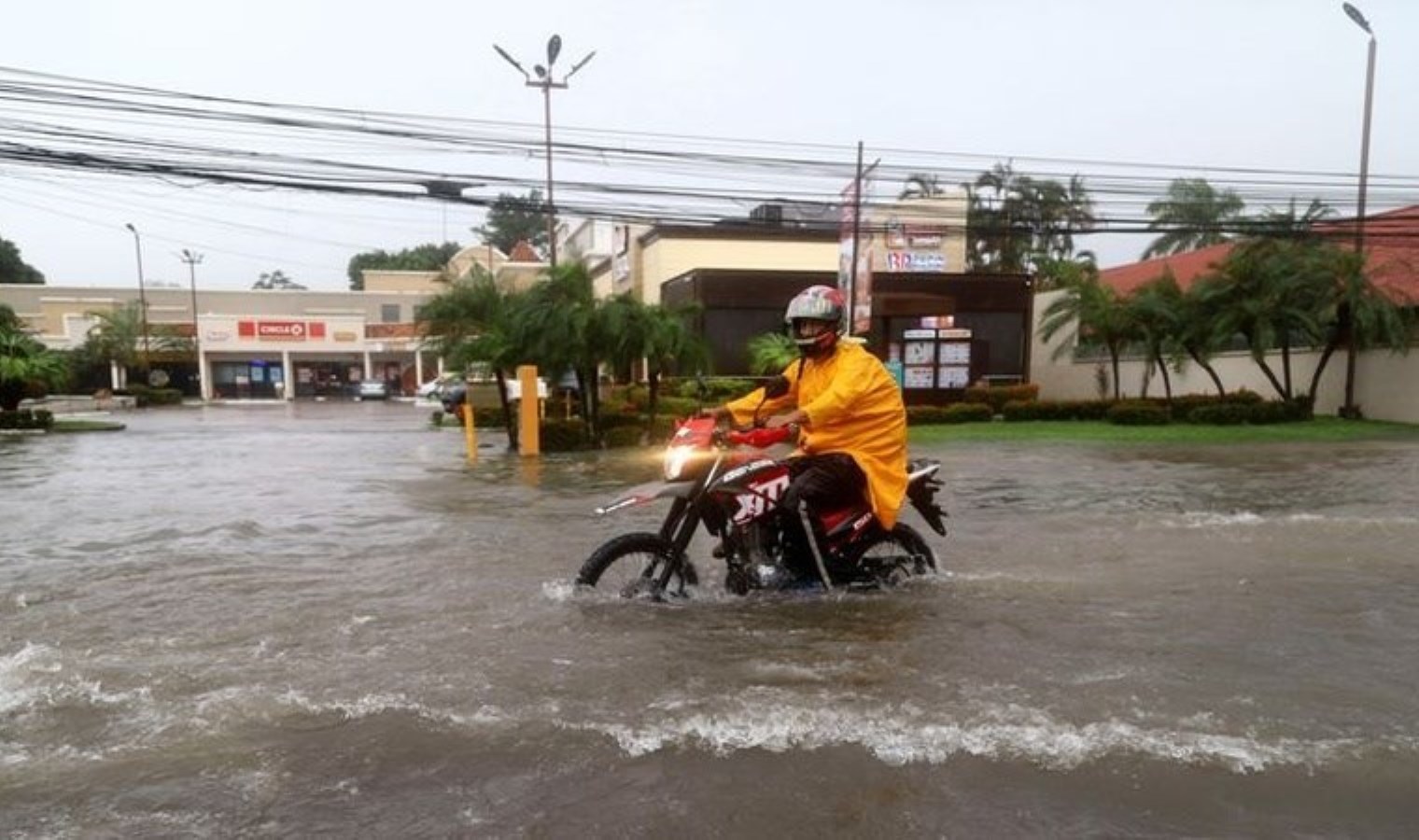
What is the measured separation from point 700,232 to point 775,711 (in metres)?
32.2

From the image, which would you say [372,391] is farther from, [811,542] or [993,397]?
[811,542]

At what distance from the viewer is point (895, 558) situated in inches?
251

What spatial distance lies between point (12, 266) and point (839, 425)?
94057mm

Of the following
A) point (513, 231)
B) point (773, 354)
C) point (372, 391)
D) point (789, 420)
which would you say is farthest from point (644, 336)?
point (513, 231)

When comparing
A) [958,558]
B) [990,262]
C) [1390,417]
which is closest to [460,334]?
[958,558]

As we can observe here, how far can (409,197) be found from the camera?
15.7 meters

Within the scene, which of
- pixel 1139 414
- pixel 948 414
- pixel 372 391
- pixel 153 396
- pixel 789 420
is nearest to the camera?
pixel 789 420

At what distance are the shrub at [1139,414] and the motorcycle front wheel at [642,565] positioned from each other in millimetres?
18664

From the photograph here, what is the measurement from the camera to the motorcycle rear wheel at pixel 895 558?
6176 millimetres

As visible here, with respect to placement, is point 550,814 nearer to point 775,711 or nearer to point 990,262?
point 775,711

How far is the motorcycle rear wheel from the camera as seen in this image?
6.18 m

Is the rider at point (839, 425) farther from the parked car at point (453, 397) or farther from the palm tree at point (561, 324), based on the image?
the parked car at point (453, 397)

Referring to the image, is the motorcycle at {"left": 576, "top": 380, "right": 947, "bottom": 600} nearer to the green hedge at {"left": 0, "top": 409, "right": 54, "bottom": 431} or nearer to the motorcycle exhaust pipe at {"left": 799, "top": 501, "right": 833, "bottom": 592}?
the motorcycle exhaust pipe at {"left": 799, "top": 501, "right": 833, "bottom": 592}

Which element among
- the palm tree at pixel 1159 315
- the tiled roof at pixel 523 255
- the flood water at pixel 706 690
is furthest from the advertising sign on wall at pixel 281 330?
the flood water at pixel 706 690
